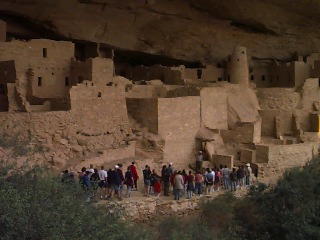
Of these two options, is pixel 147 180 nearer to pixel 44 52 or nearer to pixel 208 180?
pixel 208 180

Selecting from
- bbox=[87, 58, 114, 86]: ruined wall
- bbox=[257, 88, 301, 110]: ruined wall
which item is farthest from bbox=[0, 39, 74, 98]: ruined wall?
bbox=[257, 88, 301, 110]: ruined wall

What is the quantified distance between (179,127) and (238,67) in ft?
18.4

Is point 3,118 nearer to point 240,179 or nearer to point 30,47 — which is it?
point 30,47

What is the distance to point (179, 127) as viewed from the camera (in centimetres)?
1438

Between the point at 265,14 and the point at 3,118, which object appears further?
the point at 265,14

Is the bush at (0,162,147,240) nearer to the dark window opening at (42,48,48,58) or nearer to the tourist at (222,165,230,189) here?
the tourist at (222,165,230,189)

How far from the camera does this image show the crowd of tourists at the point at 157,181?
33.8 ft

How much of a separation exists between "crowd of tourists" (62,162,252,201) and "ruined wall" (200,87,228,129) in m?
2.74

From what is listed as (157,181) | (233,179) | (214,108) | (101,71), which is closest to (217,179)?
(233,179)

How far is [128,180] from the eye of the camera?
420 inches

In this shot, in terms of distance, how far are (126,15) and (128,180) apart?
837cm

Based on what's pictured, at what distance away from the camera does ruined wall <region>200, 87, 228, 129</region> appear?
15.4m

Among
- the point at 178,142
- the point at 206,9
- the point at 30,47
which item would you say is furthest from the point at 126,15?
the point at 178,142

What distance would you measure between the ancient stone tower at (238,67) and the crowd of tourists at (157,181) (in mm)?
6410
